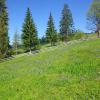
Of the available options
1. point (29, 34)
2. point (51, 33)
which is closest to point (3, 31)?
point (29, 34)

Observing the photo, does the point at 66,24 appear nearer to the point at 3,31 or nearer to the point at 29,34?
the point at 29,34

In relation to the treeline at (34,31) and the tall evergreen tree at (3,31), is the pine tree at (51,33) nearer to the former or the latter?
the treeline at (34,31)

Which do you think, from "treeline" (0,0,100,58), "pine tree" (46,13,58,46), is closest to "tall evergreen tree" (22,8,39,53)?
"treeline" (0,0,100,58)

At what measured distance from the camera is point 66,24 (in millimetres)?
97562

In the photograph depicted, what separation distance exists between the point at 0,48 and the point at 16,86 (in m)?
41.0

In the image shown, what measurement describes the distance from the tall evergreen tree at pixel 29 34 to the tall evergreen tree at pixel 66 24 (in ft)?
67.5

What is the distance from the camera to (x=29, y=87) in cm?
1680

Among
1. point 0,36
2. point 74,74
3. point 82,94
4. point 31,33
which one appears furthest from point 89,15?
point 82,94

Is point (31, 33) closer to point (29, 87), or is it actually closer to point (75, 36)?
point (75, 36)

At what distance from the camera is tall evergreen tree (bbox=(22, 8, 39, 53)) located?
3054 inches

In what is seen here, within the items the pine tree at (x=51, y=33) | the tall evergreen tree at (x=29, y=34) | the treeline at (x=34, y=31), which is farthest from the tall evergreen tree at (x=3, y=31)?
the pine tree at (x=51, y=33)

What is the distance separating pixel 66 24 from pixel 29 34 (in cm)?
2434

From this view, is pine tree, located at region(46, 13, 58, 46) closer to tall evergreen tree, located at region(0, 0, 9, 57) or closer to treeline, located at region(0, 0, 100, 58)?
treeline, located at region(0, 0, 100, 58)

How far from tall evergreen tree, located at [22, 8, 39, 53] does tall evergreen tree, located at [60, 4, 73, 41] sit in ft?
67.5
